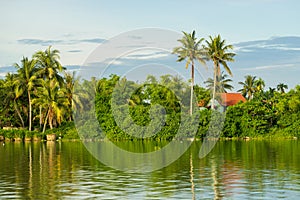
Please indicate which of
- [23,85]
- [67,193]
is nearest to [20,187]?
[67,193]

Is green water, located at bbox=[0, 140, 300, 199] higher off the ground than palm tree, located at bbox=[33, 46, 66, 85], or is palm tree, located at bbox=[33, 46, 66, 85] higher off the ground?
Answer: palm tree, located at bbox=[33, 46, 66, 85]

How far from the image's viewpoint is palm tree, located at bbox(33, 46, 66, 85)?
296ft

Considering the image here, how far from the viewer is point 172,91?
8669 centimetres

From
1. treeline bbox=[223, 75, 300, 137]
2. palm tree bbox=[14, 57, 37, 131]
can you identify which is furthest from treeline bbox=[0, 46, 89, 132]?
treeline bbox=[223, 75, 300, 137]

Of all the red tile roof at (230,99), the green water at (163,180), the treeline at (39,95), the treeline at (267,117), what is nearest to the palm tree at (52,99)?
the treeline at (39,95)

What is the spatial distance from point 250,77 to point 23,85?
5336 cm

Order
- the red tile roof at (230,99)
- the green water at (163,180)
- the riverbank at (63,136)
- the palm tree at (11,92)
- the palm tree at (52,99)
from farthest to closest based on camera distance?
the red tile roof at (230,99) → the palm tree at (11,92) → the palm tree at (52,99) → the riverbank at (63,136) → the green water at (163,180)

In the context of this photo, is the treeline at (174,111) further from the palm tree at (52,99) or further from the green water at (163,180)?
the green water at (163,180)

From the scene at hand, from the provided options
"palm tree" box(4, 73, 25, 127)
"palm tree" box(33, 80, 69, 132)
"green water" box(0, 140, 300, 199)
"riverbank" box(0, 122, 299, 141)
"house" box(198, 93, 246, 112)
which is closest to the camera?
"green water" box(0, 140, 300, 199)

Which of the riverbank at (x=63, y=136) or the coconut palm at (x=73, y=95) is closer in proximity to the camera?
the riverbank at (x=63, y=136)

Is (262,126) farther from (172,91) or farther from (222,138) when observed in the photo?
(172,91)

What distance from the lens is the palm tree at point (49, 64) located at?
90113 millimetres

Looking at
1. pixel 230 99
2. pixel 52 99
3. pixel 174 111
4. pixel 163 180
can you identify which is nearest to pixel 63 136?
pixel 52 99

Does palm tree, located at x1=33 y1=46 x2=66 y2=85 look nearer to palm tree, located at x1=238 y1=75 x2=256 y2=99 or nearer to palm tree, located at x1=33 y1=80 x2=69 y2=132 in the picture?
palm tree, located at x1=33 y1=80 x2=69 y2=132
